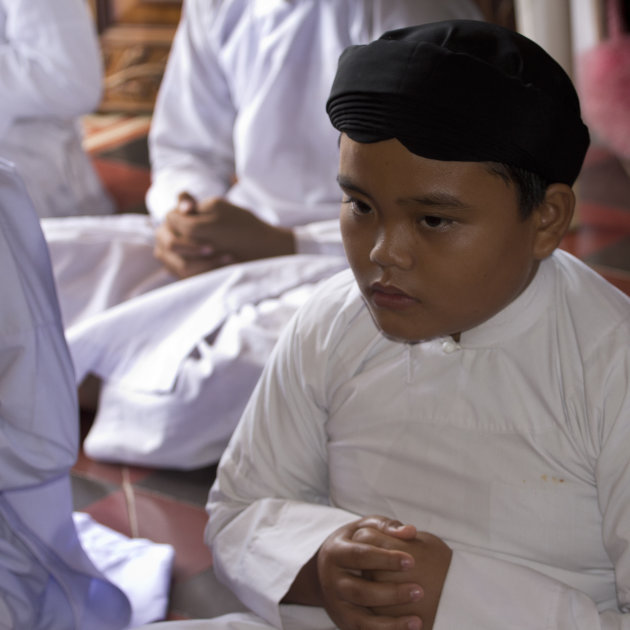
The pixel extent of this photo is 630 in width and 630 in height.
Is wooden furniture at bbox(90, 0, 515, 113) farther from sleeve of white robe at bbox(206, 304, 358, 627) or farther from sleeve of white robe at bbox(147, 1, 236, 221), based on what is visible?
sleeve of white robe at bbox(206, 304, 358, 627)

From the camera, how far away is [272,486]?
132 centimetres

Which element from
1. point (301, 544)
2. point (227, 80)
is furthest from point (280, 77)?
point (301, 544)

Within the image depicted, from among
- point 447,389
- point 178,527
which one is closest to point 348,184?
point 447,389

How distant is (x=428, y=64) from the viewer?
106 cm

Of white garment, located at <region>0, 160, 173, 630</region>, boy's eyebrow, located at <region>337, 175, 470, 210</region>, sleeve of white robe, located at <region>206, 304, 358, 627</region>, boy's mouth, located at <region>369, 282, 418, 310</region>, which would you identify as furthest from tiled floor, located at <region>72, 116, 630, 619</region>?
boy's eyebrow, located at <region>337, 175, 470, 210</region>

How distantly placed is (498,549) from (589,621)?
132 mm

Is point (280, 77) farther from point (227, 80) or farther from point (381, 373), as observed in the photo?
point (381, 373)

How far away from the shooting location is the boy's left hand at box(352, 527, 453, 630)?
44.7 inches

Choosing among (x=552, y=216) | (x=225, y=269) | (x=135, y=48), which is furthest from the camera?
(x=135, y=48)

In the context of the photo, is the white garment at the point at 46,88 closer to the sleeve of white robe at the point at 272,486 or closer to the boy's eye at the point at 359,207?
the sleeve of white robe at the point at 272,486

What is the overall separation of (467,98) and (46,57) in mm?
1870

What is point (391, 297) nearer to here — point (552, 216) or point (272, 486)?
point (552, 216)

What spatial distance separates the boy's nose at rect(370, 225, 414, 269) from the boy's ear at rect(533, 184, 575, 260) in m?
0.15

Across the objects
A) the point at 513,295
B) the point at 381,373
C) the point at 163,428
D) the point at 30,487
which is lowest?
the point at 163,428
